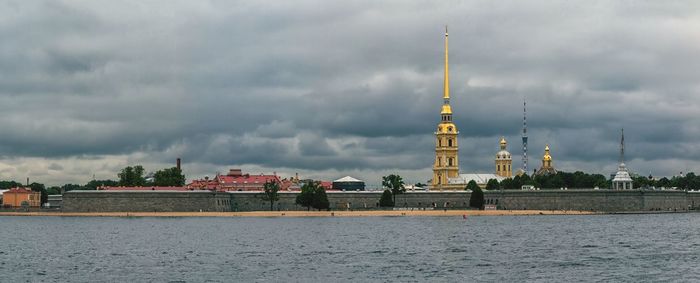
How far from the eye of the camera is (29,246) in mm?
82438

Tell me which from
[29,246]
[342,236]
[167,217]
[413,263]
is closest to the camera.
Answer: [413,263]

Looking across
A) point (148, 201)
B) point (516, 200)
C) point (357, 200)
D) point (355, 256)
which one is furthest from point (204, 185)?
point (355, 256)

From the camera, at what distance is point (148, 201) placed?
16438cm

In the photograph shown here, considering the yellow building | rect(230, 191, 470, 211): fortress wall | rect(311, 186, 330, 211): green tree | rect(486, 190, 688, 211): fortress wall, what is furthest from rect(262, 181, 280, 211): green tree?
the yellow building

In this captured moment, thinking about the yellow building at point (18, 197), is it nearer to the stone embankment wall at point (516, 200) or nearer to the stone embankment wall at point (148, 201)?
the stone embankment wall at point (148, 201)

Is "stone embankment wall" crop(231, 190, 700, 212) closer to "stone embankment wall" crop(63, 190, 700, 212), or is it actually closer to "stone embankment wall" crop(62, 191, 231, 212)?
"stone embankment wall" crop(63, 190, 700, 212)

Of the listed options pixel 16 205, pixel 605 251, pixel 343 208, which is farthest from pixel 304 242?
pixel 16 205

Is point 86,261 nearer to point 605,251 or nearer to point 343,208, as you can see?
point 605,251

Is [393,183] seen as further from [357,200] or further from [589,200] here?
[589,200]

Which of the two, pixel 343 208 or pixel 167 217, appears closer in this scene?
pixel 167 217

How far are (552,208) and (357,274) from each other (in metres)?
126

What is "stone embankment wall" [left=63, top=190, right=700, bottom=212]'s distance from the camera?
164m

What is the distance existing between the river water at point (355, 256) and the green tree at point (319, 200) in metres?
58.9

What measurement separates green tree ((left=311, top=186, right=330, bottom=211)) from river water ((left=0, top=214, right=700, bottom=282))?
58.9m
